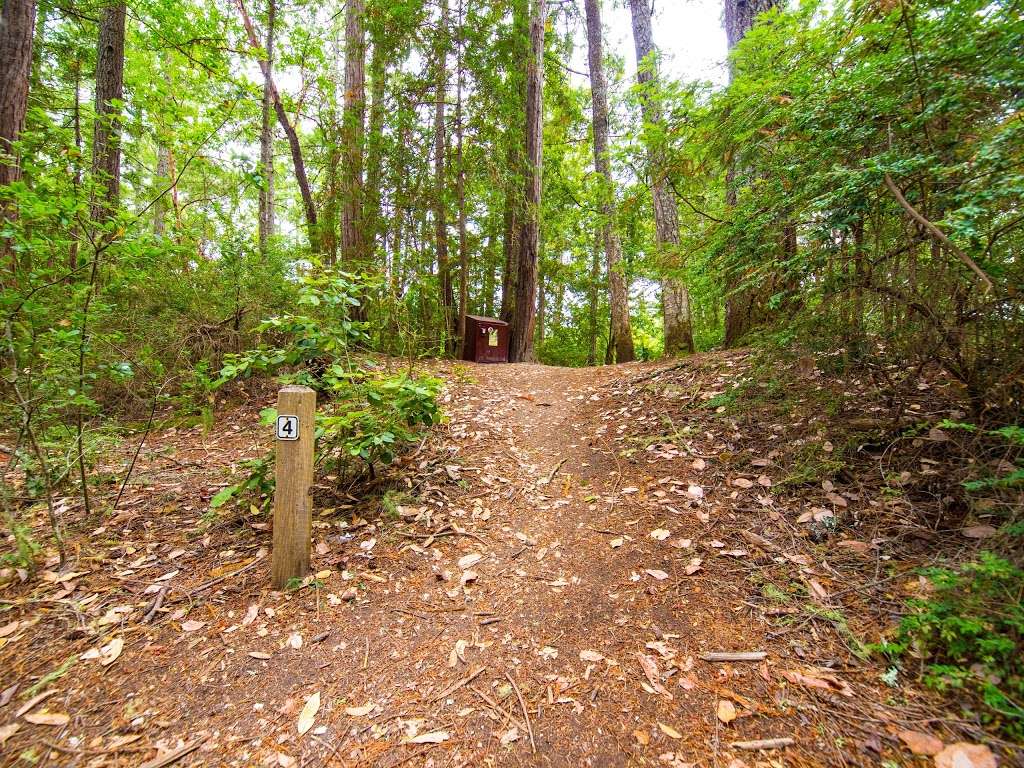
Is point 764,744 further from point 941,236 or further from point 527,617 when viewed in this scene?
point 941,236

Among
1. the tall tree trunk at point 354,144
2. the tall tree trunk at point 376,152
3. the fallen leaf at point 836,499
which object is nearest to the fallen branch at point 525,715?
the fallen leaf at point 836,499

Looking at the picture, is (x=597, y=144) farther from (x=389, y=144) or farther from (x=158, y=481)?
(x=158, y=481)

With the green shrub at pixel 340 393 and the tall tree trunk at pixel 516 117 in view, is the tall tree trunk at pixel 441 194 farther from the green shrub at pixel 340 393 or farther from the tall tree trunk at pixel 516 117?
the green shrub at pixel 340 393

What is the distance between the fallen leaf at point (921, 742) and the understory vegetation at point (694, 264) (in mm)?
202

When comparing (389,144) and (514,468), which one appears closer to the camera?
(514,468)

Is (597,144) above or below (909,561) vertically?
above

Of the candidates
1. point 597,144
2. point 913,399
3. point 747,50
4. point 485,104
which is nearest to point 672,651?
point 913,399

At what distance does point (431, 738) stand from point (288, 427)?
1671 millimetres

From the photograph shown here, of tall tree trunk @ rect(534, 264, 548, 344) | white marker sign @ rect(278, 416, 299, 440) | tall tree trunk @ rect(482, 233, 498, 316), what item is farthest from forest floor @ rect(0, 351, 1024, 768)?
tall tree trunk @ rect(534, 264, 548, 344)

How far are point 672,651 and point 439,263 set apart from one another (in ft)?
23.9

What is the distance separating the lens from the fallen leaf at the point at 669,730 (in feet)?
5.09

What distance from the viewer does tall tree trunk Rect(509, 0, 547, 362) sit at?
7637 millimetres

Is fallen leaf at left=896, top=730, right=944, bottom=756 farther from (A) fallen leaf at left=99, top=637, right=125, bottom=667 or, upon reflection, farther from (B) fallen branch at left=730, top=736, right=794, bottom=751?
(A) fallen leaf at left=99, top=637, right=125, bottom=667

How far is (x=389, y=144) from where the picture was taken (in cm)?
615
